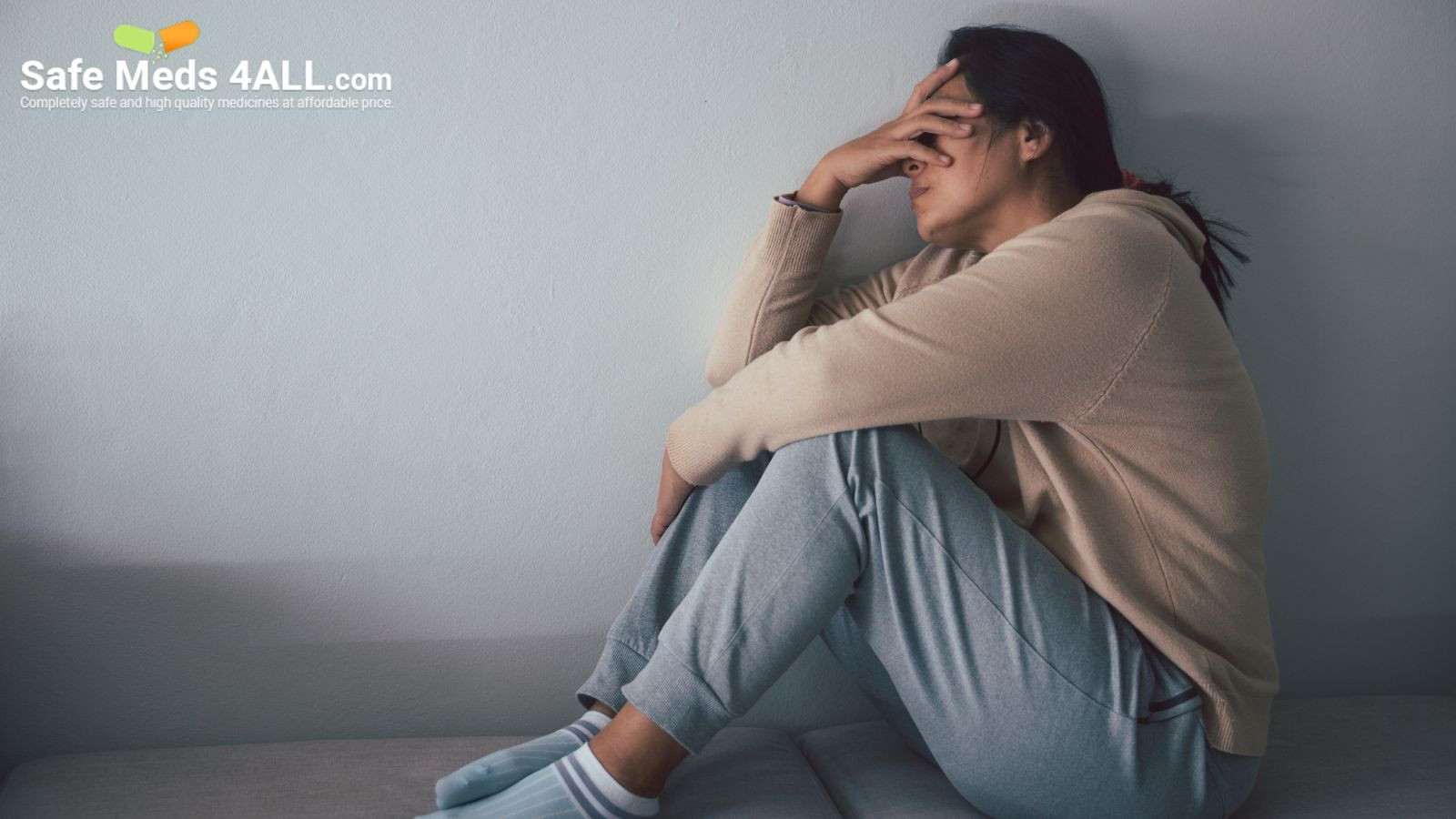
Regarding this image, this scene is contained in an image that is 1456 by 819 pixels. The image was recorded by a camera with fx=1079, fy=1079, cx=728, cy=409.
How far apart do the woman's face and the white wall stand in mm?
142

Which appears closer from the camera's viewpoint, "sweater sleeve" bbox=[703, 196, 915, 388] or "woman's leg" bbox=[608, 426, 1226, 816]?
"woman's leg" bbox=[608, 426, 1226, 816]

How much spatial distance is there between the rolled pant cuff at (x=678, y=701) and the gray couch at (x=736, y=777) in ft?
0.51

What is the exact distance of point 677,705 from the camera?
1071mm

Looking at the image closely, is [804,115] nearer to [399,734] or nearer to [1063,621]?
[1063,621]

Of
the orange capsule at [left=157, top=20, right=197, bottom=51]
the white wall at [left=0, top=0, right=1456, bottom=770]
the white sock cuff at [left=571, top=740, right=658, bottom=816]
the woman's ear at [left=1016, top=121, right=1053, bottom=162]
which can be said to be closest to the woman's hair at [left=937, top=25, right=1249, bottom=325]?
the woman's ear at [left=1016, top=121, right=1053, bottom=162]

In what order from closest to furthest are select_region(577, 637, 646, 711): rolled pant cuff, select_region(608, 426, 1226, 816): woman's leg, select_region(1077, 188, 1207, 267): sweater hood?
1. select_region(608, 426, 1226, 816): woman's leg
2. select_region(1077, 188, 1207, 267): sweater hood
3. select_region(577, 637, 646, 711): rolled pant cuff

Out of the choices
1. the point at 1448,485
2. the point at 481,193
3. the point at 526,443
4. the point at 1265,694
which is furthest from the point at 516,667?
the point at 1448,485

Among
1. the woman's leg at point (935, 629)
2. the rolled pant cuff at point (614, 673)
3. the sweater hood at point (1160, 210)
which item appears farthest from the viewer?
the rolled pant cuff at point (614, 673)

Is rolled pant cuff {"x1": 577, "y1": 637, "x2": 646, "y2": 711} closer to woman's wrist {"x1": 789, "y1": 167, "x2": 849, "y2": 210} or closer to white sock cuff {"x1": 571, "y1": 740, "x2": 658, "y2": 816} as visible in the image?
white sock cuff {"x1": 571, "y1": 740, "x2": 658, "y2": 816}

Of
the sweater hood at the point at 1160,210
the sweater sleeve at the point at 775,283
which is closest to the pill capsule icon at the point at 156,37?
the sweater sleeve at the point at 775,283

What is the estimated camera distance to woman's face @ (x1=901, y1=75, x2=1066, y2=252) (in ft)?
4.11

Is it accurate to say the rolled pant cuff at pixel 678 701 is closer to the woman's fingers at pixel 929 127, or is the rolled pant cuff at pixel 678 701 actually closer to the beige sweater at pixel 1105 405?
the beige sweater at pixel 1105 405

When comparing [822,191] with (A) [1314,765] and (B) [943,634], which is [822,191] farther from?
(A) [1314,765]

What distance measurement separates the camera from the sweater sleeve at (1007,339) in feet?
3.50
